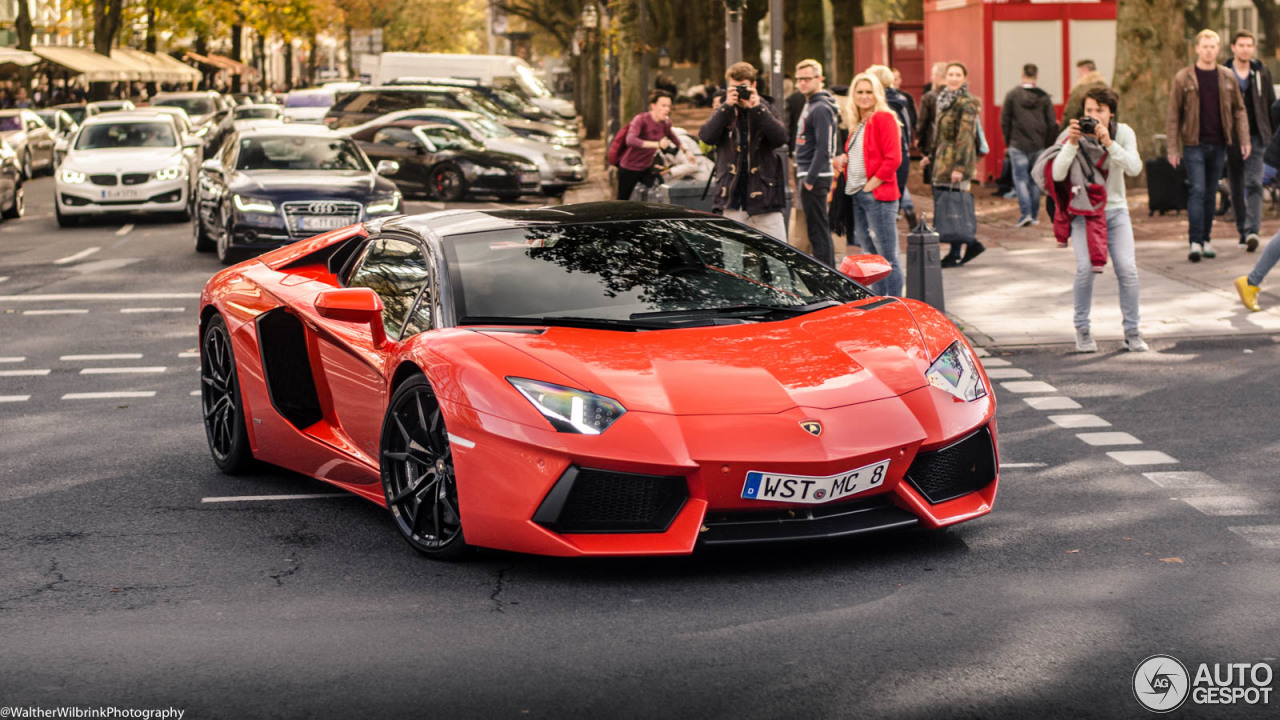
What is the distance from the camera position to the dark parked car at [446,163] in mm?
27656

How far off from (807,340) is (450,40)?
11447 cm

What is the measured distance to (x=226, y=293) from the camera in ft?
27.0

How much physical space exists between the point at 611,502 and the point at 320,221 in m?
13.6

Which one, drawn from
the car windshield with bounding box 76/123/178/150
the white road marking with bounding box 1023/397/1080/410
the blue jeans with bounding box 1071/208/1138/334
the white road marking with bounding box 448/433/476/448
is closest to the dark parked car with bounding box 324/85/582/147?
the car windshield with bounding box 76/123/178/150

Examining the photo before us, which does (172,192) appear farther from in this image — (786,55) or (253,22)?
(253,22)

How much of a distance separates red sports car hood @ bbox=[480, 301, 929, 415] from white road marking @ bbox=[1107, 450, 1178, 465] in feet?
6.41

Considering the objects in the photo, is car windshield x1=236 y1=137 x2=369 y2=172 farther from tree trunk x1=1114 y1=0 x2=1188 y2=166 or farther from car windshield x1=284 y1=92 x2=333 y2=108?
car windshield x1=284 y1=92 x2=333 y2=108

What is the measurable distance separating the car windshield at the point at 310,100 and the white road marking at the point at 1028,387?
47.5 meters

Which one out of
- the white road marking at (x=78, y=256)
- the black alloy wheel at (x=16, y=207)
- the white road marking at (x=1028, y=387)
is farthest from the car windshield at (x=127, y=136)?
the white road marking at (x=1028, y=387)

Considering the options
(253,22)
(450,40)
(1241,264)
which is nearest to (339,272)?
(1241,264)

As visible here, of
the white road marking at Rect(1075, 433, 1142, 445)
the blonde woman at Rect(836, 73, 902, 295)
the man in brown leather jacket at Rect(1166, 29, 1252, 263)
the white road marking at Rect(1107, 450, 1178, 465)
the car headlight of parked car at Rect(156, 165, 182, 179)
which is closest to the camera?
the white road marking at Rect(1107, 450, 1178, 465)

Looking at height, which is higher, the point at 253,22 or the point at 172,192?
the point at 253,22

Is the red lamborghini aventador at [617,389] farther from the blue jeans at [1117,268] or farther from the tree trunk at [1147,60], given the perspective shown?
the tree trunk at [1147,60]

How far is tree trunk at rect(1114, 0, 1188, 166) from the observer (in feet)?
72.8
